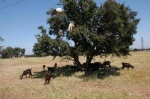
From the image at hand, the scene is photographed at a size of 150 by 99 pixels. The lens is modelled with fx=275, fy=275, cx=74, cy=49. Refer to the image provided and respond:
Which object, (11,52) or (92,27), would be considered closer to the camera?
(92,27)

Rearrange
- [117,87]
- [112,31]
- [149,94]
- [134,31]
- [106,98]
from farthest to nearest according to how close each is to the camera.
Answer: [134,31] → [112,31] → [117,87] → [149,94] → [106,98]

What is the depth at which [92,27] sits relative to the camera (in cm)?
3406

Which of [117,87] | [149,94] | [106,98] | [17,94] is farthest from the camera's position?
[117,87]

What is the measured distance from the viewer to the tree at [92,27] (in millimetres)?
32656

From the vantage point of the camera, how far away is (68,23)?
35.4m

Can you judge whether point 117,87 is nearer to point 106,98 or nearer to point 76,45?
point 106,98

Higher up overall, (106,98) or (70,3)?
(70,3)

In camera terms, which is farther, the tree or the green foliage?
the green foliage

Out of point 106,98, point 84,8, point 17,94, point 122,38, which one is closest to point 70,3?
point 84,8

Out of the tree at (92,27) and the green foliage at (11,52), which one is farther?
the green foliage at (11,52)

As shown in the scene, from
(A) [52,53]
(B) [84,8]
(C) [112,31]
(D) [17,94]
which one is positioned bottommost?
(D) [17,94]

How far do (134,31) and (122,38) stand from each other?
200 centimetres

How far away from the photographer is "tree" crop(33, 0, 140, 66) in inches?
1286

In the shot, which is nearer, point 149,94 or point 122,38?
point 149,94
